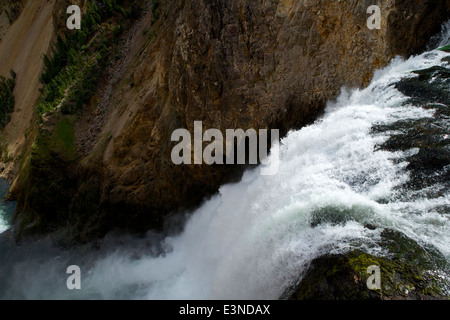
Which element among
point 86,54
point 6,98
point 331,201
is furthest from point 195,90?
point 6,98

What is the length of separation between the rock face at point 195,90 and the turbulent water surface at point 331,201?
0.72 meters

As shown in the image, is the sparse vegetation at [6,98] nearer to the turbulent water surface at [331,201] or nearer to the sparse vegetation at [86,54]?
the sparse vegetation at [86,54]

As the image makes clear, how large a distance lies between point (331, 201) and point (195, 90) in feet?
20.4

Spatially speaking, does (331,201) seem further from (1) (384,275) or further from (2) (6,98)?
(2) (6,98)

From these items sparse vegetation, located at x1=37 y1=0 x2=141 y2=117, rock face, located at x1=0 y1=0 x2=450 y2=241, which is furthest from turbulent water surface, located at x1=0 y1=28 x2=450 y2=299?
sparse vegetation, located at x1=37 y1=0 x2=141 y2=117

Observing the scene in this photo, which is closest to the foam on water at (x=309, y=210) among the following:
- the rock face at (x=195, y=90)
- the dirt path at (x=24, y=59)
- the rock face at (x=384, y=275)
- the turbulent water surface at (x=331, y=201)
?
the turbulent water surface at (x=331, y=201)

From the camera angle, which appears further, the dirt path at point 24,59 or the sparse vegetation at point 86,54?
the dirt path at point 24,59

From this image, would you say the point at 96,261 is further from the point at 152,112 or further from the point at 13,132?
the point at 13,132

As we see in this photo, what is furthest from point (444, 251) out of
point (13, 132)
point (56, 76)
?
point (13, 132)

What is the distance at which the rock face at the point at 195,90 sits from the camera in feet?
25.6

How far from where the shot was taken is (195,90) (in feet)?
32.9

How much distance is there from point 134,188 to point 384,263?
9199mm
